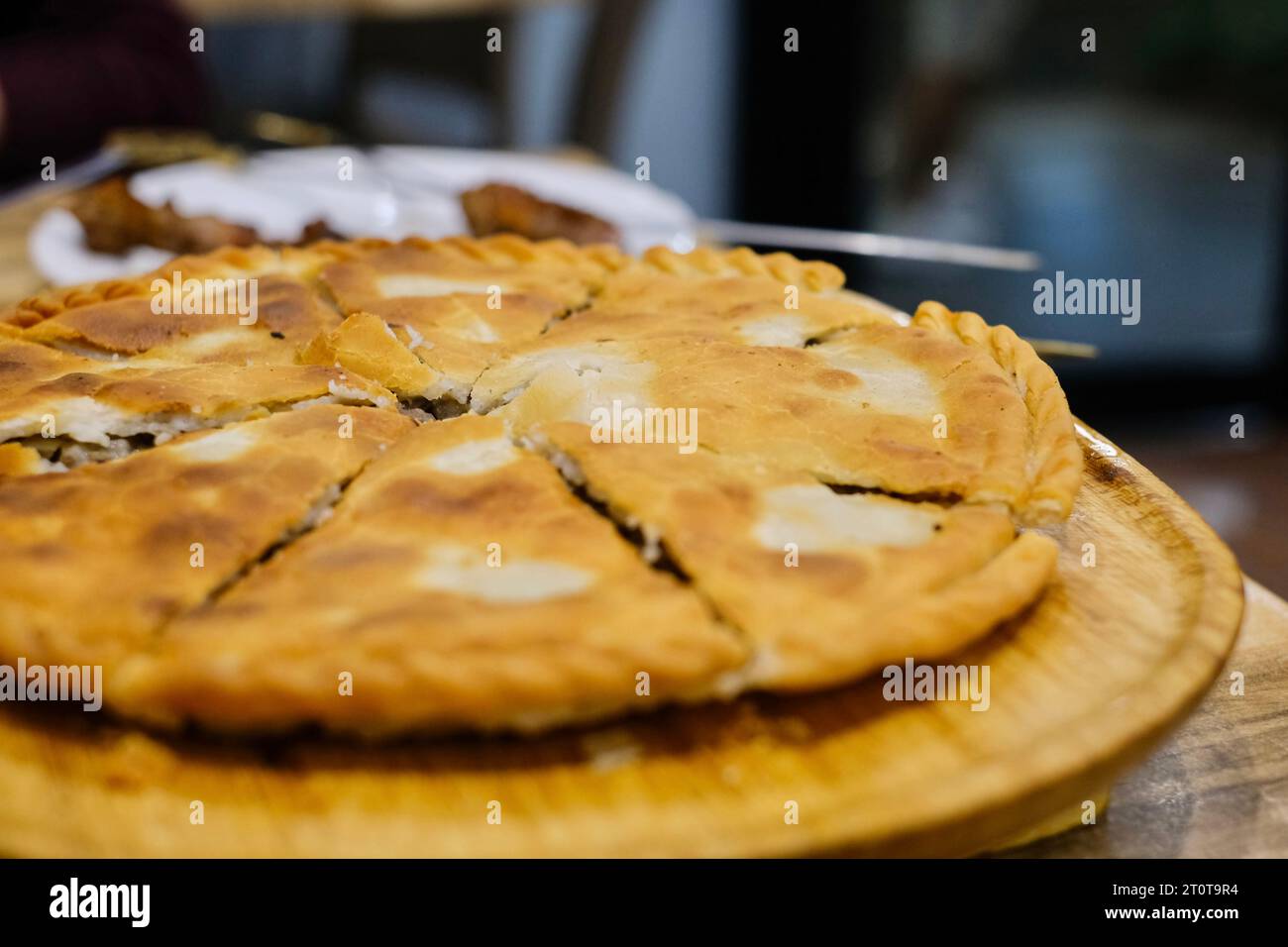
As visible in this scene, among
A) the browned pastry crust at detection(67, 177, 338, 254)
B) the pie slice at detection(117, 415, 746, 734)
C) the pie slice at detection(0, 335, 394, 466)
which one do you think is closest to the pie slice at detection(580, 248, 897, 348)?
the pie slice at detection(0, 335, 394, 466)

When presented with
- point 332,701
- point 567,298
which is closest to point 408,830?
point 332,701

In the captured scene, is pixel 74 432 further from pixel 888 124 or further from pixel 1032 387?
pixel 888 124

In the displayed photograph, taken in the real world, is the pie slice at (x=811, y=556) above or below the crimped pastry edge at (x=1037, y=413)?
below

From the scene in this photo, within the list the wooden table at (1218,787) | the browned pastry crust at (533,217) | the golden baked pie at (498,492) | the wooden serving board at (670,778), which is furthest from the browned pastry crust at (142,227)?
the wooden table at (1218,787)

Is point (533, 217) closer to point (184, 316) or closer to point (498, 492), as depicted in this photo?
point (184, 316)

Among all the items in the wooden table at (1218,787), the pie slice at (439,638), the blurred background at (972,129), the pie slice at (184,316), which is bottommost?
the wooden table at (1218,787)

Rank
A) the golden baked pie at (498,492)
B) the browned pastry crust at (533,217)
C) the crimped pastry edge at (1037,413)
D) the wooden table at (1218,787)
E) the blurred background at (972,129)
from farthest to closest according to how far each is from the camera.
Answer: the blurred background at (972,129) → the browned pastry crust at (533,217) → the crimped pastry edge at (1037,413) → the wooden table at (1218,787) → the golden baked pie at (498,492)

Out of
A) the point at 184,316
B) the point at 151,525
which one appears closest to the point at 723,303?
the point at 184,316

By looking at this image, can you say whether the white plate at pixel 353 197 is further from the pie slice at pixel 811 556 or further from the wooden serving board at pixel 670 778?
the wooden serving board at pixel 670 778
